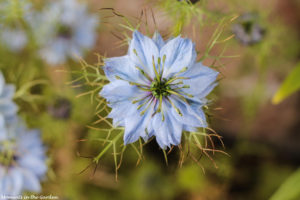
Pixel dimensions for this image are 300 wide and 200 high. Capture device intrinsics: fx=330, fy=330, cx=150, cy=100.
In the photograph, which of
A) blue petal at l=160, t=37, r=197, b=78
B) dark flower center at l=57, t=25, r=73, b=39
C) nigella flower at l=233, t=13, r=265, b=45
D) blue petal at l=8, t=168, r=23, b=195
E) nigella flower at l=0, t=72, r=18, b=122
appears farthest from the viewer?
dark flower center at l=57, t=25, r=73, b=39

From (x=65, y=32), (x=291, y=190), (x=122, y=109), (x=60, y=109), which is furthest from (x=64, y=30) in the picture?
(x=291, y=190)

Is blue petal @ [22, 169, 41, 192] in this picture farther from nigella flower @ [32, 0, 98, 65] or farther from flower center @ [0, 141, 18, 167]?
nigella flower @ [32, 0, 98, 65]

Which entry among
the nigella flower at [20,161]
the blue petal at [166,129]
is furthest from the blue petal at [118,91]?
the nigella flower at [20,161]

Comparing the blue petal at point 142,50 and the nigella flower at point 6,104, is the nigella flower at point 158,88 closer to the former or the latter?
the blue petal at point 142,50

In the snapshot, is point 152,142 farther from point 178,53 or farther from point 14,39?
point 178,53

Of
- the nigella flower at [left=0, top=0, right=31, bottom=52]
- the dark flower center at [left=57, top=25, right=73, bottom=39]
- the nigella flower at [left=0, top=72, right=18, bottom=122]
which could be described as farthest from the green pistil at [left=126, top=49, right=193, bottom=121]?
the dark flower center at [left=57, top=25, right=73, bottom=39]

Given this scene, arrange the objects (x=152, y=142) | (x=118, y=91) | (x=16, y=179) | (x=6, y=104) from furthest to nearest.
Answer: (x=152, y=142) → (x=16, y=179) → (x=6, y=104) → (x=118, y=91)
